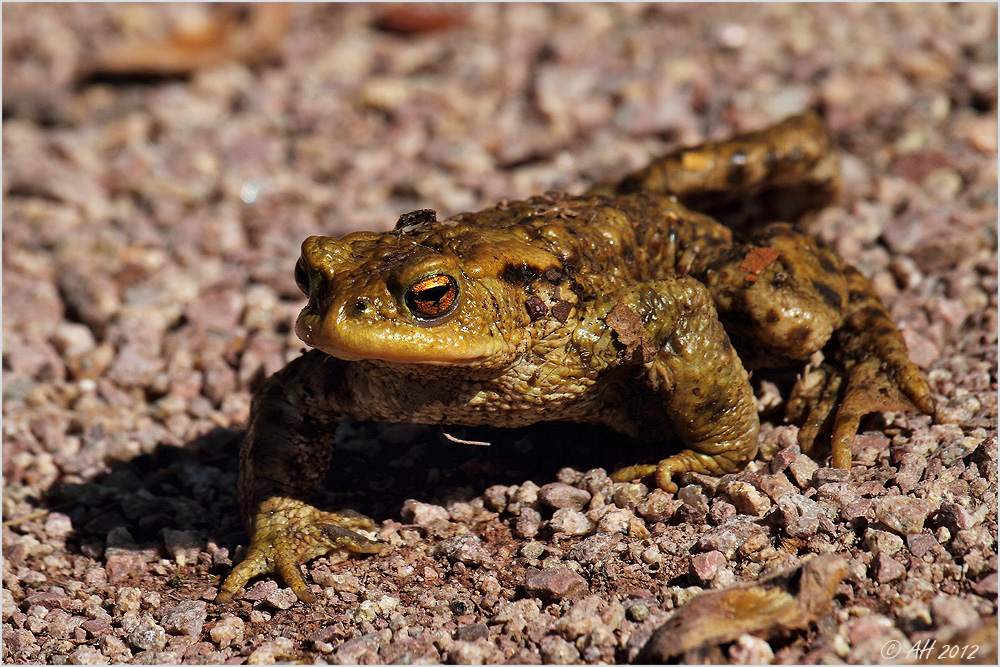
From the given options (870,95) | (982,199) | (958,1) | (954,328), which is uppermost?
(958,1)

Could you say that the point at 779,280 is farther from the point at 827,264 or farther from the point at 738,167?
the point at 738,167

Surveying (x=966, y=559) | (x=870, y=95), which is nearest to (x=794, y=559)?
(x=966, y=559)

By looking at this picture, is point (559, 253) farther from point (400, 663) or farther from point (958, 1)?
point (958, 1)

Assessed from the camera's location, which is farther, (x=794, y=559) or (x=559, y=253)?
(x=559, y=253)

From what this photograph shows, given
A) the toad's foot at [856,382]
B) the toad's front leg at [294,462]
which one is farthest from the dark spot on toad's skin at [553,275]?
the toad's foot at [856,382]

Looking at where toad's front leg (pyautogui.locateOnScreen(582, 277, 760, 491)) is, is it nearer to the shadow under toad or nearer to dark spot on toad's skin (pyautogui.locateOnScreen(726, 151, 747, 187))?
the shadow under toad
